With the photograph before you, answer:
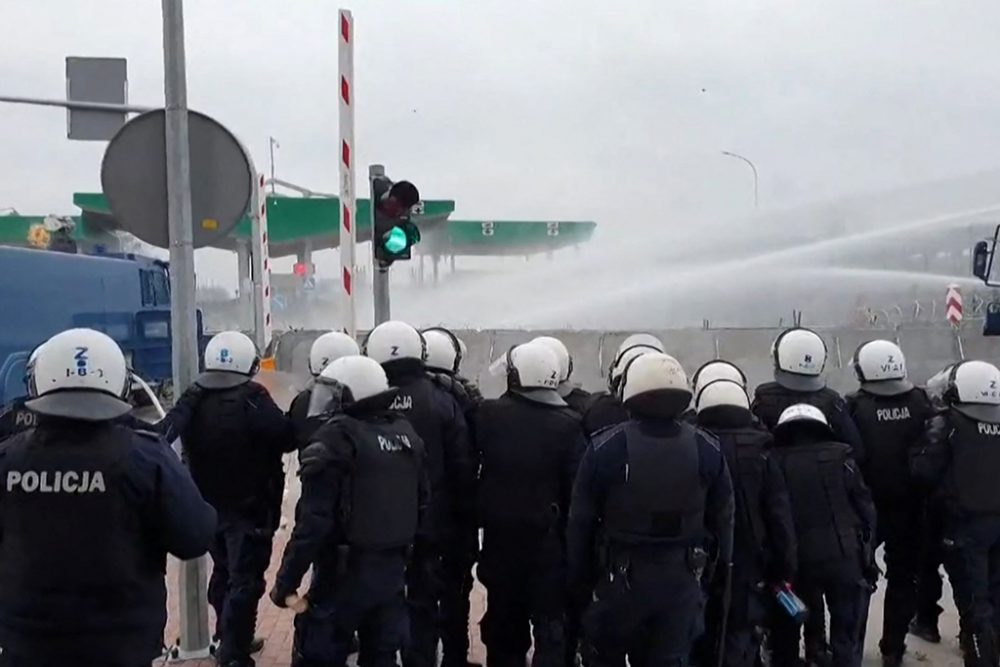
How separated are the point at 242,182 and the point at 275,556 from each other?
3.79 metres

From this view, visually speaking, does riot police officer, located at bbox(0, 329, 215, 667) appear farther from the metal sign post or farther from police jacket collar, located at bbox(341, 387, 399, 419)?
the metal sign post

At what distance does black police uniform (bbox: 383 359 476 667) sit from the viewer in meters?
5.37

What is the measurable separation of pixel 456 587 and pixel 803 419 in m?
2.25

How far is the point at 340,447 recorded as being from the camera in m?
4.31

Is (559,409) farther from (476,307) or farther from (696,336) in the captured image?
(476,307)

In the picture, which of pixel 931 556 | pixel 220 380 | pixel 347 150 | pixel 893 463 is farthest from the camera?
pixel 347 150

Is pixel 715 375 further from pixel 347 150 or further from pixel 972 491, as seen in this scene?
pixel 347 150

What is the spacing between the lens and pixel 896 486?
578 centimetres

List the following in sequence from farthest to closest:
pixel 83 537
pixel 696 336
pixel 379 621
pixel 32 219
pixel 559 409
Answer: pixel 32 219, pixel 696 336, pixel 559 409, pixel 379 621, pixel 83 537

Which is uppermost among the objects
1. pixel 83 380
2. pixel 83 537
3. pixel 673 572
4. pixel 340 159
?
pixel 340 159

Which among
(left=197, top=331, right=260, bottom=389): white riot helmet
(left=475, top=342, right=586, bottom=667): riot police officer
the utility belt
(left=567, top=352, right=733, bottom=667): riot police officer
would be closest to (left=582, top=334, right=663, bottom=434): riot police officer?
(left=475, top=342, right=586, bottom=667): riot police officer

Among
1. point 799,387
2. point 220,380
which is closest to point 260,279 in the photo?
point 220,380

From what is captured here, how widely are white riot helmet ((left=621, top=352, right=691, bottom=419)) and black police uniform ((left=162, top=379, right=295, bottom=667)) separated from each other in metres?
2.29

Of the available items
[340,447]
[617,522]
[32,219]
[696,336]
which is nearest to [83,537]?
[340,447]
